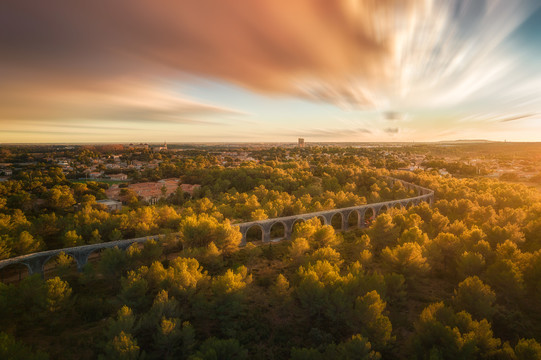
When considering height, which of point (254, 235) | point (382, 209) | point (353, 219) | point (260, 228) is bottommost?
point (254, 235)

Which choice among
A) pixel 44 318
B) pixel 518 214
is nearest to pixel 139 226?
pixel 44 318

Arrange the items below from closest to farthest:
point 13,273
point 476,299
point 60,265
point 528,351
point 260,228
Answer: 1. point 528,351
2. point 476,299
3. point 60,265
4. point 13,273
5. point 260,228

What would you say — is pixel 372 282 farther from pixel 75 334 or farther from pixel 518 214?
pixel 518 214

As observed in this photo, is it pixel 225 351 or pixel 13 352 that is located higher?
pixel 13 352

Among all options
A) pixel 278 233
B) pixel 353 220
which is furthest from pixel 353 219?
pixel 278 233

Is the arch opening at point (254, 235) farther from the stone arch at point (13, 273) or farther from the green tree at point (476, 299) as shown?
the green tree at point (476, 299)

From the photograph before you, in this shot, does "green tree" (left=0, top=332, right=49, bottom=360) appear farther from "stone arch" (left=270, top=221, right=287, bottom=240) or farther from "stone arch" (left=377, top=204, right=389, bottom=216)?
"stone arch" (left=377, top=204, right=389, bottom=216)

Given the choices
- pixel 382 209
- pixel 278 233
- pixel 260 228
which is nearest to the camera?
pixel 260 228

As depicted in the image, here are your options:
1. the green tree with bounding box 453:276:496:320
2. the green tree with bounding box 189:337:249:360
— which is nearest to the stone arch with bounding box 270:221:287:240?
the green tree with bounding box 453:276:496:320

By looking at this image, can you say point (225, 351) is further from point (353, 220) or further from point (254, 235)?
point (353, 220)
